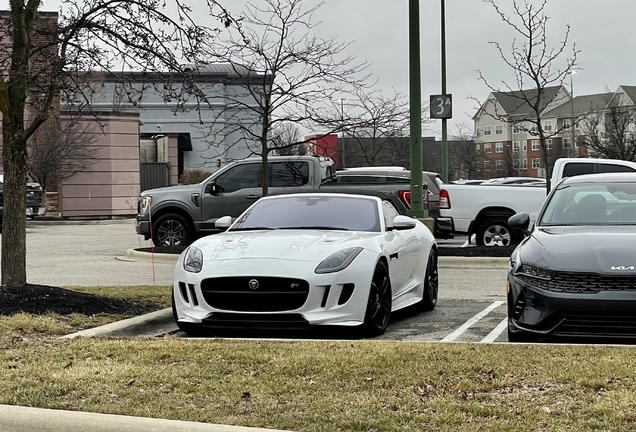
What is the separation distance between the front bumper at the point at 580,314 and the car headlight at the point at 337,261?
5.45ft

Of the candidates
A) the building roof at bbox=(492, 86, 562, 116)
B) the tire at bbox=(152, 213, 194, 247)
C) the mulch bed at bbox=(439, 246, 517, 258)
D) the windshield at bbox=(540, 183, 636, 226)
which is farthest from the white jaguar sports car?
the building roof at bbox=(492, 86, 562, 116)

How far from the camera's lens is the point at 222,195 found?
1856 centimetres

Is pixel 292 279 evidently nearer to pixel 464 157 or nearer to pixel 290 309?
pixel 290 309

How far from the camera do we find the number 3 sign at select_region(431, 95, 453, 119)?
2439 cm

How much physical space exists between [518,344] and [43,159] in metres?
33.5

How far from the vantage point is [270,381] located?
17.6 feet

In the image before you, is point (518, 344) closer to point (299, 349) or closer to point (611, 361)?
point (611, 361)

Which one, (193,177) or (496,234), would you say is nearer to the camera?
(496,234)

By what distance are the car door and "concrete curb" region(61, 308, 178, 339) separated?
931 cm

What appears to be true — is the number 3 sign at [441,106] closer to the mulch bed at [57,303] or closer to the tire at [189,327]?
the mulch bed at [57,303]

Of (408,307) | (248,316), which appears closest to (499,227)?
(408,307)

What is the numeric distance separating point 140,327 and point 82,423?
3741 mm

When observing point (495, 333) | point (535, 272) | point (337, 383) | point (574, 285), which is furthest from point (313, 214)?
point (337, 383)

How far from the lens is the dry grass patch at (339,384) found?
4.52 metres
